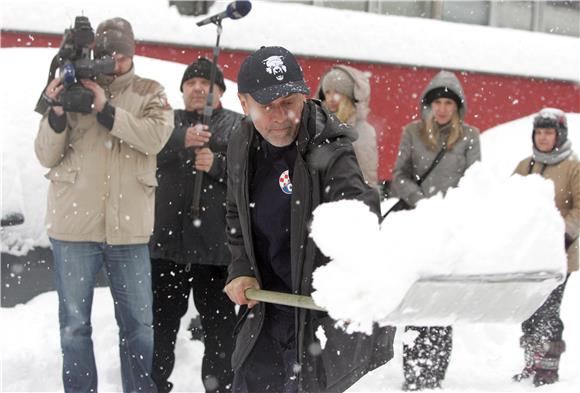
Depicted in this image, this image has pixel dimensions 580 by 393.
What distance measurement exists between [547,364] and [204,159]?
2.53 m

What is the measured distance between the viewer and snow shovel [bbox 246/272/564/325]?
2.34 m

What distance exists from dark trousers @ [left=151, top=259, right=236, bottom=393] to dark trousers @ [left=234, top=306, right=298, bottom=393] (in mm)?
1401

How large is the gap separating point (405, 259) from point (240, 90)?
875 millimetres

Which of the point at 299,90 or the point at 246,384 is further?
the point at 246,384

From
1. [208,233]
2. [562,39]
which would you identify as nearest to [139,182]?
[208,233]

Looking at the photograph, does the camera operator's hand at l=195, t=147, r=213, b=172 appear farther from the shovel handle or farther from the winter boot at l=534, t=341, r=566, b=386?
the winter boot at l=534, t=341, r=566, b=386

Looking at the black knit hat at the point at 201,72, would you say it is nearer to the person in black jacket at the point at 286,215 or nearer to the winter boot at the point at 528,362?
the person in black jacket at the point at 286,215

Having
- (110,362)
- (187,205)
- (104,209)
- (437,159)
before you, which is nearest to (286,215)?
(104,209)

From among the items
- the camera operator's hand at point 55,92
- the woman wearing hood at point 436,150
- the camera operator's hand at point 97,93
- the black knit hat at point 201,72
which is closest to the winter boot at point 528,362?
the woman wearing hood at point 436,150

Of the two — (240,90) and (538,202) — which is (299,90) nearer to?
(240,90)

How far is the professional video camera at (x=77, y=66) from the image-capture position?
389 centimetres

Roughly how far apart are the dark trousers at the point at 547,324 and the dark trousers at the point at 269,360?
288 centimetres

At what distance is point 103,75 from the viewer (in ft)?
13.8

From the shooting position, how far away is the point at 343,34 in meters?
9.82
